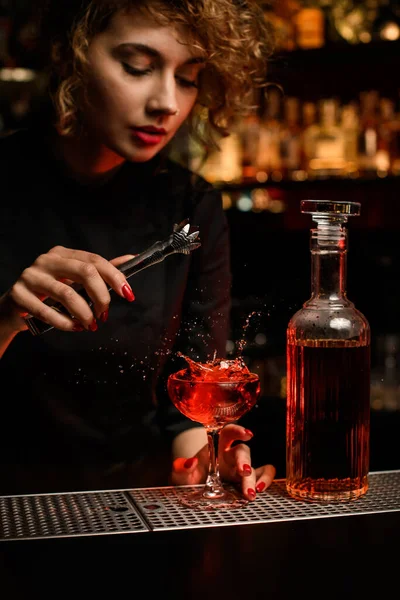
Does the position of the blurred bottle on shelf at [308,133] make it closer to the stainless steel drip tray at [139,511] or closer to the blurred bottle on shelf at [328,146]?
the blurred bottle on shelf at [328,146]

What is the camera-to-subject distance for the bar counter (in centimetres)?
73

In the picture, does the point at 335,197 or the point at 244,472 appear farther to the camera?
the point at 335,197

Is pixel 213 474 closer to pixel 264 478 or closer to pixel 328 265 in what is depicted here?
pixel 264 478

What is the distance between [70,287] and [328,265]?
1.02 feet

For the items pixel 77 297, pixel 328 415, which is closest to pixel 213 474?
pixel 328 415

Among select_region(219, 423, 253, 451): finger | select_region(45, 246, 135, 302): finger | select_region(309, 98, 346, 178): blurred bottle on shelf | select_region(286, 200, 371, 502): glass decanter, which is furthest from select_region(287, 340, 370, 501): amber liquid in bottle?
select_region(309, 98, 346, 178): blurred bottle on shelf

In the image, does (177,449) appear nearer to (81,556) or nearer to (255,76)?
(81,556)

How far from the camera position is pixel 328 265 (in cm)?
101

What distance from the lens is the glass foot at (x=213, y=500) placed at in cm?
99

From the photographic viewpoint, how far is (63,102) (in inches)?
56.7

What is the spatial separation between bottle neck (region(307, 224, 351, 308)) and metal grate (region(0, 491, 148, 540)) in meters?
0.34

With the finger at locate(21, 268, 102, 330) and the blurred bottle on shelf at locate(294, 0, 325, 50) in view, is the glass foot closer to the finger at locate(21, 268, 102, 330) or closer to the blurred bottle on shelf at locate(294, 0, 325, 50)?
the finger at locate(21, 268, 102, 330)

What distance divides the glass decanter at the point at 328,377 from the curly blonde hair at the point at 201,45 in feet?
1.61

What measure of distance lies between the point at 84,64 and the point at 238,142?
1.71 metres
